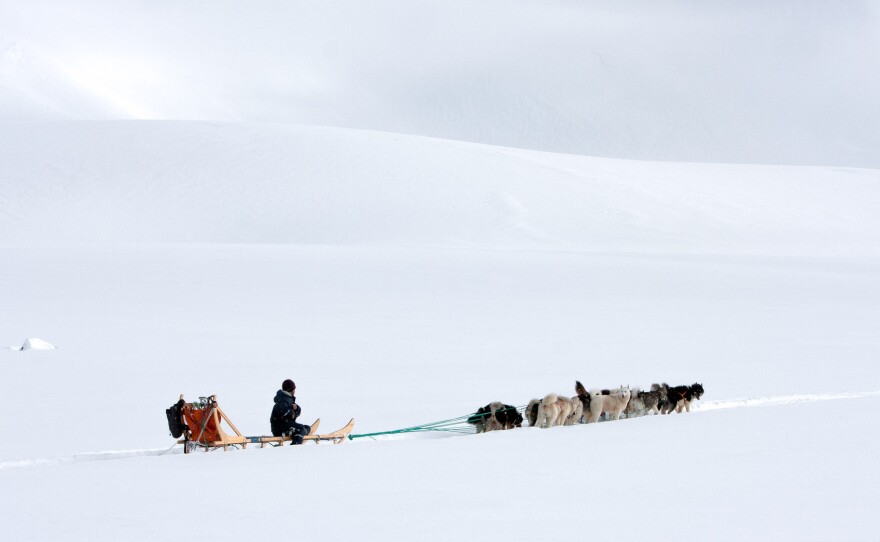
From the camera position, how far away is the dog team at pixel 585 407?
787 cm

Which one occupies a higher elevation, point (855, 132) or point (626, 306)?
point (855, 132)

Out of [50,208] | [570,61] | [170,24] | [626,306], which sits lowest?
[626,306]

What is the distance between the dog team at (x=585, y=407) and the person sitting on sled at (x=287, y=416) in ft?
4.25

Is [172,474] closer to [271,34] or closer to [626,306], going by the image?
[626,306]

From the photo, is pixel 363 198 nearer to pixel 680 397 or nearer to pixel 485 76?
pixel 680 397

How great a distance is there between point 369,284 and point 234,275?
230 cm

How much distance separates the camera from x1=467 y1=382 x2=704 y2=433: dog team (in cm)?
787

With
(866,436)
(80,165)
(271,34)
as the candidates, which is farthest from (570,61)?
(866,436)

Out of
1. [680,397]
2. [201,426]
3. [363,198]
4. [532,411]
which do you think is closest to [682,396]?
[680,397]

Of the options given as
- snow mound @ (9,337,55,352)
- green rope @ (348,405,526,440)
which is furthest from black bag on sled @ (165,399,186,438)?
snow mound @ (9,337,55,352)

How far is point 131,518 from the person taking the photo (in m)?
5.16

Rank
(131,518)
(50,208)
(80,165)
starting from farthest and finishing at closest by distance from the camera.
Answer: (80,165) < (50,208) < (131,518)

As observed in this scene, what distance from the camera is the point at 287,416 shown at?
7.19 m

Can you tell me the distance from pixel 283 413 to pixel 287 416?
3 centimetres
